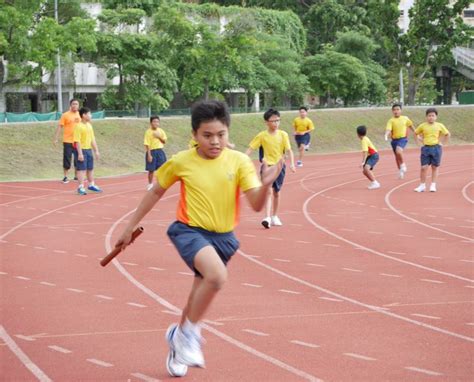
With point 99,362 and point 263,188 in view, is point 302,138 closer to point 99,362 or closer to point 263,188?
point 99,362

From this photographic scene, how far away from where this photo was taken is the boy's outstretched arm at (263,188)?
19.0 ft

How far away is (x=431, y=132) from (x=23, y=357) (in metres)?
15.0

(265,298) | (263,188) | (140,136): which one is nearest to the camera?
(263,188)

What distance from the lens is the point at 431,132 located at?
2075 cm

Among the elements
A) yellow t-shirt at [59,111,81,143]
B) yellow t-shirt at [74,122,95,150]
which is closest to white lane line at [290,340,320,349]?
yellow t-shirt at [74,122,95,150]

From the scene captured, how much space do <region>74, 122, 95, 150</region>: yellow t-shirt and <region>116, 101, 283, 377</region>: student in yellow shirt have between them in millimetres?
13846

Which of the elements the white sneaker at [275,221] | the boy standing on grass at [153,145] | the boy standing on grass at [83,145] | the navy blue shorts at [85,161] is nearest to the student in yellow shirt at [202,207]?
the white sneaker at [275,221]

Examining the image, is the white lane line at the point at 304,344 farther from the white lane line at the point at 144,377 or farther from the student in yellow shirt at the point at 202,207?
the white lane line at the point at 144,377

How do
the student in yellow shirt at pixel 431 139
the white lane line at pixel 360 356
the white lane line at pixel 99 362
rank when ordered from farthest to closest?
the student in yellow shirt at pixel 431 139 < the white lane line at pixel 360 356 < the white lane line at pixel 99 362

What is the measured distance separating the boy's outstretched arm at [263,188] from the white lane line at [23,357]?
5.57 ft

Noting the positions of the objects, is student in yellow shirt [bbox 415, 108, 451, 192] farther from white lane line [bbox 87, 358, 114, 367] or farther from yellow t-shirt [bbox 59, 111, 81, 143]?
white lane line [bbox 87, 358, 114, 367]

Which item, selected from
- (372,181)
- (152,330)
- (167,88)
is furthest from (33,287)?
(167,88)

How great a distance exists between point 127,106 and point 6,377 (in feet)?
142

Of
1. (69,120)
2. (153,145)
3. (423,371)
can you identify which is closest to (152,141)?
(153,145)
